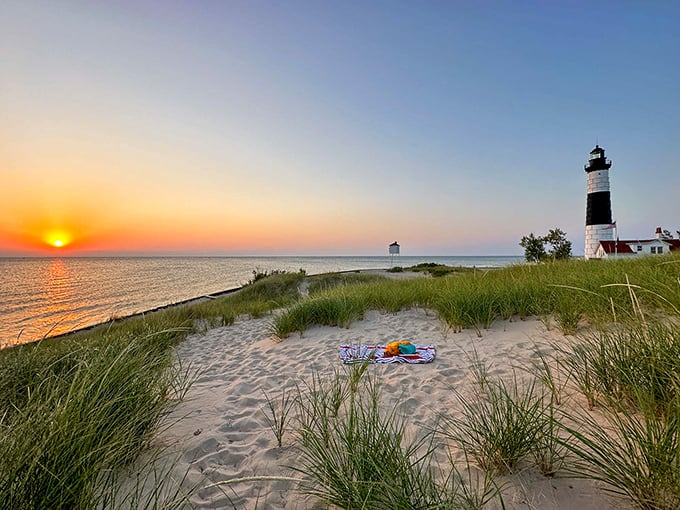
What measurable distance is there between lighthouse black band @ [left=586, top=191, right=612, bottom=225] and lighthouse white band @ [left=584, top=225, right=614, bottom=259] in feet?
1.03

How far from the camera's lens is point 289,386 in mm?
3482

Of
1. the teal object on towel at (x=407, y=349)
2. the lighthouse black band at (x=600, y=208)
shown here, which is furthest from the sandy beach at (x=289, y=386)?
the lighthouse black band at (x=600, y=208)

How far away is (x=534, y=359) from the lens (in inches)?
135

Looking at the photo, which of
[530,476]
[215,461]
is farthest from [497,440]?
[215,461]

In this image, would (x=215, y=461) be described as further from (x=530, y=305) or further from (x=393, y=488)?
(x=530, y=305)

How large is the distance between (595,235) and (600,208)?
1610 mm

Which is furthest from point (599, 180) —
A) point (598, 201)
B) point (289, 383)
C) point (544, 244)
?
point (289, 383)

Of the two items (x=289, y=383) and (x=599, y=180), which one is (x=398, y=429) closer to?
(x=289, y=383)

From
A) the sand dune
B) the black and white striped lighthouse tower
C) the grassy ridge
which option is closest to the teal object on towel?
the sand dune

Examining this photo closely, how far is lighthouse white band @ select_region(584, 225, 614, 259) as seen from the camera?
1700cm

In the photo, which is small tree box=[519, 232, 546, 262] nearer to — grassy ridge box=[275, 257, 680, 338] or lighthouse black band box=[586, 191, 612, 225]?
lighthouse black band box=[586, 191, 612, 225]

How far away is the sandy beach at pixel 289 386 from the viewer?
1674mm

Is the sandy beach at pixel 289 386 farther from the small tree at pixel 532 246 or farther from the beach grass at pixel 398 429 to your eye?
the small tree at pixel 532 246

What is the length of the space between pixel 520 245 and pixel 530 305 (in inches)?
994
